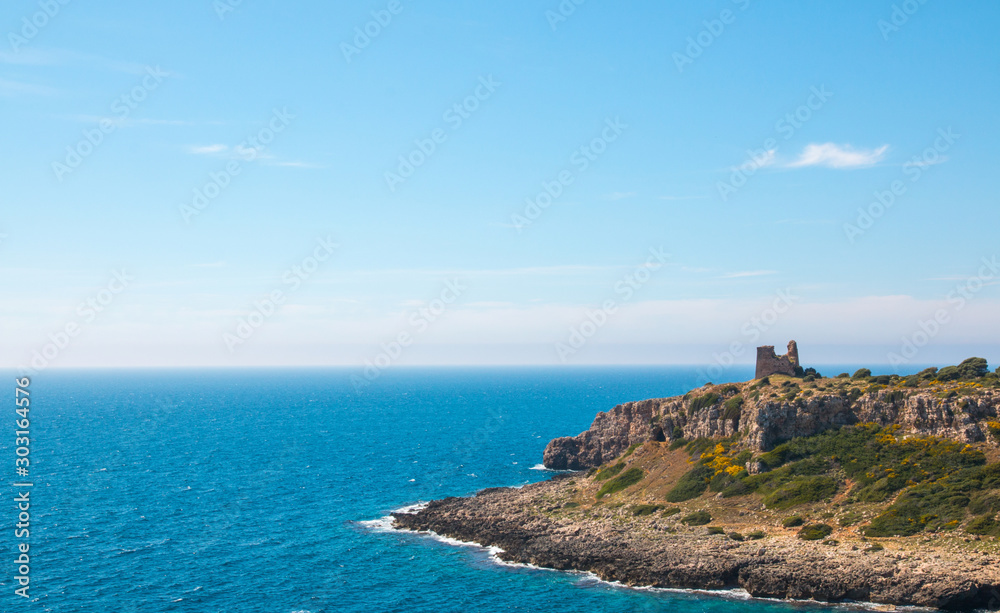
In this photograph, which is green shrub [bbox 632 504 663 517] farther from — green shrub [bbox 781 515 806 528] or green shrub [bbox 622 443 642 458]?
green shrub [bbox 622 443 642 458]

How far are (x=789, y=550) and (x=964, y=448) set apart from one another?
2599 cm

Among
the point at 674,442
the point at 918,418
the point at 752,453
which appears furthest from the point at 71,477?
the point at 918,418

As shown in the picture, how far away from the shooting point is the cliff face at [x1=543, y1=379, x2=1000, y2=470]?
262ft

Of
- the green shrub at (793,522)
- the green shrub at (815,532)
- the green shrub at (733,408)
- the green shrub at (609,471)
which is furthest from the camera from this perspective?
the green shrub at (609,471)

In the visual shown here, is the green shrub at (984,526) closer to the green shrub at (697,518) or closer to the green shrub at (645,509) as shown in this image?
the green shrub at (697,518)

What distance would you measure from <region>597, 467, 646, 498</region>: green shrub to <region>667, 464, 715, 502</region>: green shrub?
24.9ft

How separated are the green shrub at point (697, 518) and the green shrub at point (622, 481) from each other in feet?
52.5

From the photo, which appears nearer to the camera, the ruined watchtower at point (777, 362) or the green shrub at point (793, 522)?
the green shrub at point (793, 522)

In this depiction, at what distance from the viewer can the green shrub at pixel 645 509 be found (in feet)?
278

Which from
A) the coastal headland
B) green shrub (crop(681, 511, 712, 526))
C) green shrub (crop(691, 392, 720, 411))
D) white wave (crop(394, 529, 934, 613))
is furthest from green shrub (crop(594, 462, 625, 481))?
white wave (crop(394, 529, 934, 613))

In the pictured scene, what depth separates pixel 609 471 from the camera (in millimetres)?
104375

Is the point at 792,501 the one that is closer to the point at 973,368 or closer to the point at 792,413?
the point at 792,413

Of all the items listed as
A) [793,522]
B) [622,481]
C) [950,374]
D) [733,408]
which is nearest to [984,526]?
[793,522]

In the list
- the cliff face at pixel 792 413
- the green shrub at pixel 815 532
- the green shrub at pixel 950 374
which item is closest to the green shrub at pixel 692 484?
the cliff face at pixel 792 413
